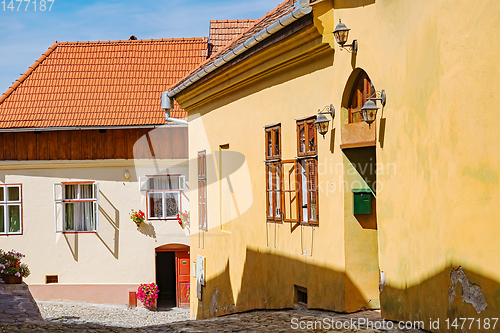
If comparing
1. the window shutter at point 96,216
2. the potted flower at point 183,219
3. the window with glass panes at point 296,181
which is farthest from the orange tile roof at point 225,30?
the window with glass panes at point 296,181

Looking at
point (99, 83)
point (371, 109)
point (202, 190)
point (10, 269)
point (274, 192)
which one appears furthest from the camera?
point (99, 83)

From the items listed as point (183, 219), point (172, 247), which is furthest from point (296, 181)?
point (172, 247)

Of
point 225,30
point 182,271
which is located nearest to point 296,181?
point 225,30

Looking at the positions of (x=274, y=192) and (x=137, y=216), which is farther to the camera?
(x=137, y=216)

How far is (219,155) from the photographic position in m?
11.7

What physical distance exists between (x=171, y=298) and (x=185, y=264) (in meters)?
2.56

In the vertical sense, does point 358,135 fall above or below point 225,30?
below

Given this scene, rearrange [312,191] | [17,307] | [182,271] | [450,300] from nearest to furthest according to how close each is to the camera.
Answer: [450,300]
[312,191]
[17,307]
[182,271]

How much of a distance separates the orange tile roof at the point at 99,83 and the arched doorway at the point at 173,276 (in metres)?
3.88

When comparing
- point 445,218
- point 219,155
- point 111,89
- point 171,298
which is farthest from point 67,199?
point 445,218

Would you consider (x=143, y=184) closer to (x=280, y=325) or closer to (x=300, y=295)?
(x=300, y=295)

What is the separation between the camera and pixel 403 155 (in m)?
5.83

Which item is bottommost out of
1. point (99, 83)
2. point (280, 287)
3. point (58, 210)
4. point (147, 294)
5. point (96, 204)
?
point (147, 294)

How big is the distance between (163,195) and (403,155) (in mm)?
13798
